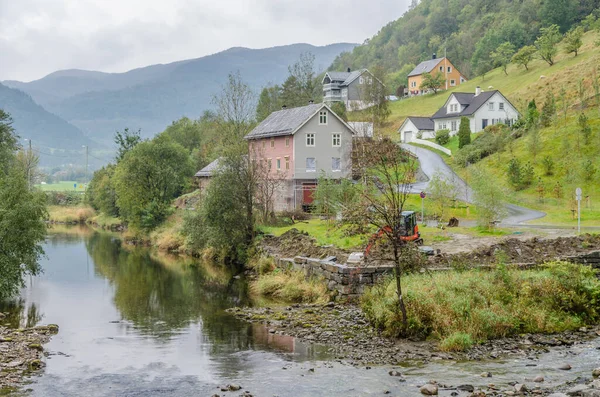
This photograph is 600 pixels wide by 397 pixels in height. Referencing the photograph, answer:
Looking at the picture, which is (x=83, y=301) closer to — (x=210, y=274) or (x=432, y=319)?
(x=210, y=274)

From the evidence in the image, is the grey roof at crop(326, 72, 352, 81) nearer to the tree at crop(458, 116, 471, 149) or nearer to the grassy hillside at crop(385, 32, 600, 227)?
the grassy hillside at crop(385, 32, 600, 227)

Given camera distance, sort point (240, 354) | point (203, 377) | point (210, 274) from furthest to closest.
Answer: point (210, 274) < point (240, 354) < point (203, 377)

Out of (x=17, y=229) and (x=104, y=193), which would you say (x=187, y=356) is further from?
(x=104, y=193)

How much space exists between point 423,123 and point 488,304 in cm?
7747

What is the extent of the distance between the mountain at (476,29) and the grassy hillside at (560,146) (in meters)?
30.0

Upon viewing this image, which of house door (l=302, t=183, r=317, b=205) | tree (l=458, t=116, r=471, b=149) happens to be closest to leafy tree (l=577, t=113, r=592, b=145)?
tree (l=458, t=116, r=471, b=149)

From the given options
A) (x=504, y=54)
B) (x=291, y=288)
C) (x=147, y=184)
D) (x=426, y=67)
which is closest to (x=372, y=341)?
(x=291, y=288)

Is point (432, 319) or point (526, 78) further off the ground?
point (526, 78)

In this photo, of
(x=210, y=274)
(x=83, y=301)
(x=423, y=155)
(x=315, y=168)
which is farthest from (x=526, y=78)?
(x=83, y=301)

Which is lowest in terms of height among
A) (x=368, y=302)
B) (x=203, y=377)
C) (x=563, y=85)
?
(x=203, y=377)

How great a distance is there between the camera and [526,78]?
105625mm

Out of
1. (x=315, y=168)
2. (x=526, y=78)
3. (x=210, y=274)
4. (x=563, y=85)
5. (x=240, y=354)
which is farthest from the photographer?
(x=526, y=78)

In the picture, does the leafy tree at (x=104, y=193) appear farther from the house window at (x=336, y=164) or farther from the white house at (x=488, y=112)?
the white house at (x=488, y=112)

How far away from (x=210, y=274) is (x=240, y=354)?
69.4 feet
